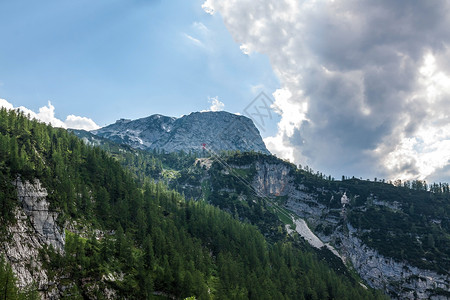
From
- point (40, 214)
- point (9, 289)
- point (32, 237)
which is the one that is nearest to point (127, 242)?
point (40, 214)

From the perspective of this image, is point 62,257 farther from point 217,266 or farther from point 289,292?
point 289,292

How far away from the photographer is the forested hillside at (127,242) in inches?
3927

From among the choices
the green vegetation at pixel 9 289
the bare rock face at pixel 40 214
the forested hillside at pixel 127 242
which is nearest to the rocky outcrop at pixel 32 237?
the bare rock face at pixel 40 214

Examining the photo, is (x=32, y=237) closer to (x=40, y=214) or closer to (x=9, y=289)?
(x=40, y=214)

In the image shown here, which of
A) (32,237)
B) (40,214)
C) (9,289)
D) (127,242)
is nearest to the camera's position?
(9,289)

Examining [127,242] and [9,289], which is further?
[127,242]

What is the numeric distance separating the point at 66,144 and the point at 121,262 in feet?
328

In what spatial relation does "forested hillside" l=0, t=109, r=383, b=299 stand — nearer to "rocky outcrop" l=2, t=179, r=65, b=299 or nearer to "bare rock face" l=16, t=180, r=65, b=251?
"rocky outcrop" l=2, t=179, r=65, b=299

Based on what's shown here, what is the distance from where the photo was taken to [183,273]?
113500 mm

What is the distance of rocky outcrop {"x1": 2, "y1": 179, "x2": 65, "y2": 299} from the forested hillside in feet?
7.01

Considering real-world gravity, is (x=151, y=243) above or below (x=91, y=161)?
below

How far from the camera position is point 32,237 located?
322ft

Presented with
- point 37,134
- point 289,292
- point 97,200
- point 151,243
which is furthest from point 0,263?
point 289,292

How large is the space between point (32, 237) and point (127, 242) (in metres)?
34.0
